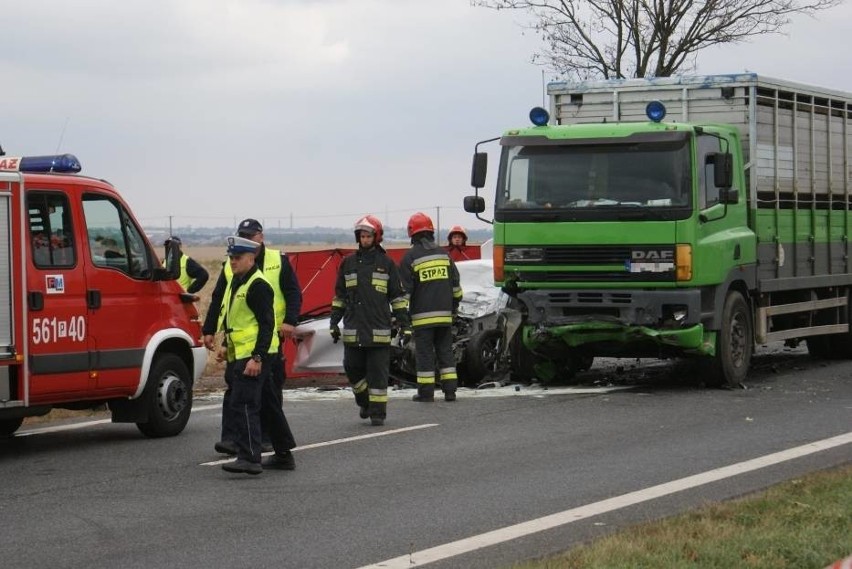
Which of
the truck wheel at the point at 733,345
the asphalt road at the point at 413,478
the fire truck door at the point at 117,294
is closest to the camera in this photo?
the asphalt road at the point at 413,478

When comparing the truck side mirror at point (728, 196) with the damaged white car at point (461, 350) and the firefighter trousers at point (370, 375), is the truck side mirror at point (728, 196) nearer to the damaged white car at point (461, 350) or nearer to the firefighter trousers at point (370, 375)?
the damaged white car at point (461, 350)

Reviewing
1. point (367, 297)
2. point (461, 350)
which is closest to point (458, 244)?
point (461, 350)

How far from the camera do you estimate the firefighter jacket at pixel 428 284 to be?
49.3 feet

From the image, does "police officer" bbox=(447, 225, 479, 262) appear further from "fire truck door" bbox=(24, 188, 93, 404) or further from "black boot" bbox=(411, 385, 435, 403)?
"fire truck door" bbox=(24, 188, 93, 404)

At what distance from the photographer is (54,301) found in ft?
37.2

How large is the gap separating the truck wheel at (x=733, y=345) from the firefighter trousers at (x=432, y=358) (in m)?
2.82

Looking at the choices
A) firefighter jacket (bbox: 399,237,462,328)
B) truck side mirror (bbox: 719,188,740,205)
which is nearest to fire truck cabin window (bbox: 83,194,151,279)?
firefighter jacket (bbox: 399,237,462,328)

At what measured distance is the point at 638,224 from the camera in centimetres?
1506

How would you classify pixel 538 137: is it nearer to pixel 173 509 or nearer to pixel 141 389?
pixel 141 389

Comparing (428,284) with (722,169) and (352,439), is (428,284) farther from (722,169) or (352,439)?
(722,169)

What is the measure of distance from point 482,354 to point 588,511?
7.76 m

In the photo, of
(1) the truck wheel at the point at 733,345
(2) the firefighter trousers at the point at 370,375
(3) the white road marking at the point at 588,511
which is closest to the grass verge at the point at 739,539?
(3) the white road marking at the point at 588,511

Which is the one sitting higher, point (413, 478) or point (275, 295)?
point (275, 295)

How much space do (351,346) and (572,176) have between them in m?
3.52
